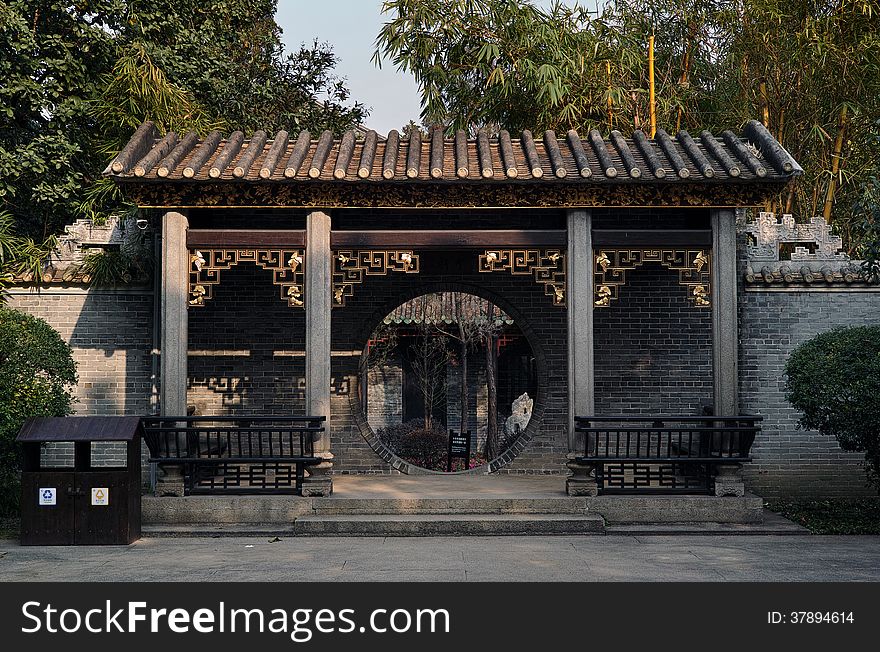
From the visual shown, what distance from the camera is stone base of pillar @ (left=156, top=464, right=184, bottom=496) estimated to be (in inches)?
357

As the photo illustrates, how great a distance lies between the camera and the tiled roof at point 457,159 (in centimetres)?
892

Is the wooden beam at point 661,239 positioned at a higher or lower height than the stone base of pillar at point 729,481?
higher

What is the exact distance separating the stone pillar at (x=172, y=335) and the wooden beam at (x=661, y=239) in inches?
158

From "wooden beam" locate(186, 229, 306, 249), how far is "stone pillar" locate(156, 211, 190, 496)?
0.58 feet

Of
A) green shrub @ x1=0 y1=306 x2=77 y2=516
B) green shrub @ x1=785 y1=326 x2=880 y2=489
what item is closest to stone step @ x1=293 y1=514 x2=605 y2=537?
green shrub @ x1=785 y1=326 x2=880 y2=489

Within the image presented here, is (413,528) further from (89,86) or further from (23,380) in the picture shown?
(89,86)

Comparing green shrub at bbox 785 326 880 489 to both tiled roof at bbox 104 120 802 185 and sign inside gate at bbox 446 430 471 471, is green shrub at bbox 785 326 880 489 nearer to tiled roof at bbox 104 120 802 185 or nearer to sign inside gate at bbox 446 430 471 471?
tiled roof at bbox 104 120 802 185

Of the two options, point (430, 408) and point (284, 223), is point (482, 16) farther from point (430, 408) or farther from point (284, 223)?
point (430, 408)

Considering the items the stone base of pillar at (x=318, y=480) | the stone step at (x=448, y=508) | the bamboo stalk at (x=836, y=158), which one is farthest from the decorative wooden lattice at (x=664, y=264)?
the bamboo stalk at (x=836, y=158)

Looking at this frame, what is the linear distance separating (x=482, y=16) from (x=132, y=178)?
665cm

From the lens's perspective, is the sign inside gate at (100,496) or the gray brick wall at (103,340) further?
the gray brick wall at (103,340)

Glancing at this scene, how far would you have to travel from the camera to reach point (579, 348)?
9.16 metres

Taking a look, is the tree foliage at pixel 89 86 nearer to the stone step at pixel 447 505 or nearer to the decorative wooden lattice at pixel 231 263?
the decorative wooden lattice at pixel 231 263

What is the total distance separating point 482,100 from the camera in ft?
46.1
